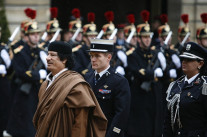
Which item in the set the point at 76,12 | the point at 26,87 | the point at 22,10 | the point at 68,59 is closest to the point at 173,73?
the point at 76,12

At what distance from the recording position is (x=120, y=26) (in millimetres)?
12648

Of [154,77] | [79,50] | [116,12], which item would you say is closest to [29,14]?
[79,50]

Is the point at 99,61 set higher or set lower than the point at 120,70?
higher

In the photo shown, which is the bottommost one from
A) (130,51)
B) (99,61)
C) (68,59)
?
(130,51)

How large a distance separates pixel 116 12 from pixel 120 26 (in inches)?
120

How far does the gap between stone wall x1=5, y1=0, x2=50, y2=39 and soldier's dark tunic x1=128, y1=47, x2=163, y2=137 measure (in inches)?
150

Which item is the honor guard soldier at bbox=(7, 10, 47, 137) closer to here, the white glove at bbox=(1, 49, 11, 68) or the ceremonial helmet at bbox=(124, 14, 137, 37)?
the white glove at bbox=(1, 49, 11, 68)

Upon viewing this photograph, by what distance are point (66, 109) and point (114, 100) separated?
1.13 metres

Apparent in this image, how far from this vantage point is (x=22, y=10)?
1341 cm

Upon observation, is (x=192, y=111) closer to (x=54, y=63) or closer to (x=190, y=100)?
(x=190, y=100)

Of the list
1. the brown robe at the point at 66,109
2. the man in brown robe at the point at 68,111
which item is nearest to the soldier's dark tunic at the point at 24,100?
the man in brown robe at the point at 68,111

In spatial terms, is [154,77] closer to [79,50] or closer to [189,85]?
[79,50]

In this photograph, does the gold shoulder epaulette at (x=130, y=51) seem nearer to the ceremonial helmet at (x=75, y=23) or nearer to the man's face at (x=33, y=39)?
the ceremonial helmet at (x=75, y=23)

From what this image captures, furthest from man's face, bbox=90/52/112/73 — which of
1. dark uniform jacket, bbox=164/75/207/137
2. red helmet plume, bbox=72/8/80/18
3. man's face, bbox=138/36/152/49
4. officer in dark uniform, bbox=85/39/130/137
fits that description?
red helmet plume, bbox=72/8/80/18
